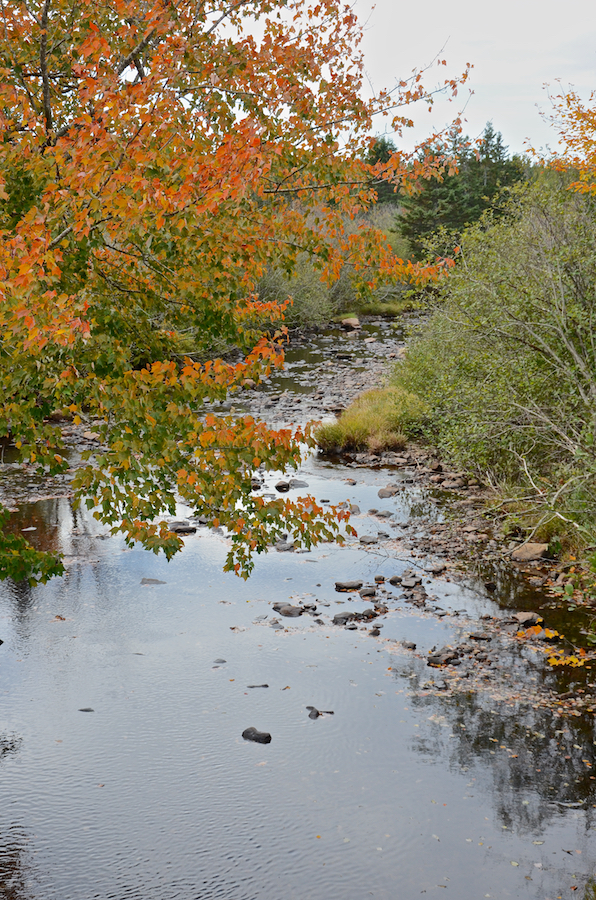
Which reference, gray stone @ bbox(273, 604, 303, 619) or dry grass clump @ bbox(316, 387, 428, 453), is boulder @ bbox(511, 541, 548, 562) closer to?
gray stone @ bbox(273, 604, 303, 619)

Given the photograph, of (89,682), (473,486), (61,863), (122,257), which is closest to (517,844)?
(61,863)

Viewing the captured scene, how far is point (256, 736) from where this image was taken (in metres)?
7.50

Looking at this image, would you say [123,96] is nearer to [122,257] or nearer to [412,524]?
[122,257]

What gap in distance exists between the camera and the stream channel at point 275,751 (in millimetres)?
5867

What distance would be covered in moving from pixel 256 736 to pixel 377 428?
41.4 feet

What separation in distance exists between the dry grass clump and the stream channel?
309 inches

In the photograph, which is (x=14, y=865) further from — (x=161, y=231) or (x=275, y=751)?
(x=161, y=231)

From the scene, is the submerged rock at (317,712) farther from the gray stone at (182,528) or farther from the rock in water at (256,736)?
the gray stone at (182,528)

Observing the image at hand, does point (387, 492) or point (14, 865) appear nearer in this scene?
point (14, 865)

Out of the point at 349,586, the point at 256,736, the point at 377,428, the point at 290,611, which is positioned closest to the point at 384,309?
→ the point at 377,428

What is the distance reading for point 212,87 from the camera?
674 cm

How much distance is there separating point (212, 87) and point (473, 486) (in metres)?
10.8

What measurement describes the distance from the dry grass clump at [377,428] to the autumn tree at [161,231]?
1180cm

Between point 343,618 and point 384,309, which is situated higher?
point 384,309
